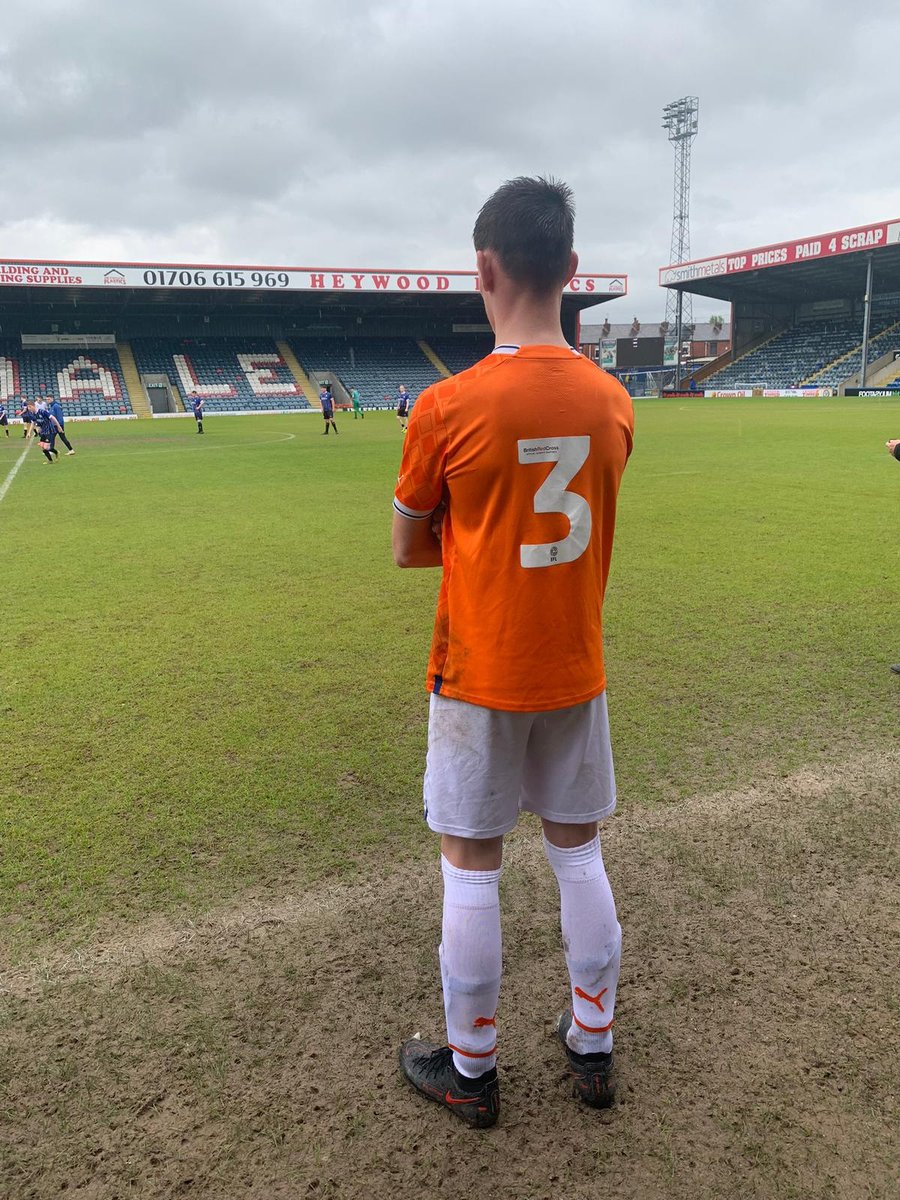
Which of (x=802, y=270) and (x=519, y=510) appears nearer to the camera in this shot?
(x=519, y=510)

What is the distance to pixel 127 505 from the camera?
1357 centimetres

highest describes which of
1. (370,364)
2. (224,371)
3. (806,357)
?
(370,364)

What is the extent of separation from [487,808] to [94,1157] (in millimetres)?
1403

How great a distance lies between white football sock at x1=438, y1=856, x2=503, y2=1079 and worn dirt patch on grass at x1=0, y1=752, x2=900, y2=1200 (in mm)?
230

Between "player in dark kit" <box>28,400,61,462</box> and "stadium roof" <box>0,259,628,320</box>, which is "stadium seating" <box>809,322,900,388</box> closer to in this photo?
"stadium roof" <box>0,259,628,320</box>

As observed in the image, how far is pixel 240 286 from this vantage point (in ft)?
162

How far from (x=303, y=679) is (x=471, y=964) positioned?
3.56 m

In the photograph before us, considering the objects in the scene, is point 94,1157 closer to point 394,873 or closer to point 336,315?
point 394,873

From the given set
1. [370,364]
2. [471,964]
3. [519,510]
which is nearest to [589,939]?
[471,964]

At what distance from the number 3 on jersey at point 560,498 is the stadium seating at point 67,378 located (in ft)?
173

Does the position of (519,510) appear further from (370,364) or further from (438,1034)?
(370,364)

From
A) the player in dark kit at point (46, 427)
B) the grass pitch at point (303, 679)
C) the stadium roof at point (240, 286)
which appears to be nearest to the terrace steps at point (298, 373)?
the stadium roof at point (240, 286)

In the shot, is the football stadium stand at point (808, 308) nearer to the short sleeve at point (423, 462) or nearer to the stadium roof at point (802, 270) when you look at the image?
the stadium roof at point (802, 270)

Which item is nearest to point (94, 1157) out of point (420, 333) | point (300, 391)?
point (300, 391)
